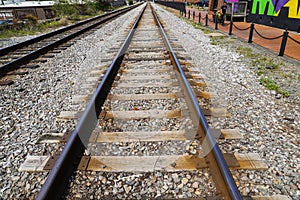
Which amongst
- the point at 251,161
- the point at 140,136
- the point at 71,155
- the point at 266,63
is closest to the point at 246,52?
the point at 266,63

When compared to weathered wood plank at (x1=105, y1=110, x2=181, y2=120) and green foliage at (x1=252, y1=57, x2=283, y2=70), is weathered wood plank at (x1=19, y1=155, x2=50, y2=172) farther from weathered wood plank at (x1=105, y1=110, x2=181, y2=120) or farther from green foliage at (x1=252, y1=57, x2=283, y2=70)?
green foliage at (x1=252, y1=57, x2=283, y2=70)

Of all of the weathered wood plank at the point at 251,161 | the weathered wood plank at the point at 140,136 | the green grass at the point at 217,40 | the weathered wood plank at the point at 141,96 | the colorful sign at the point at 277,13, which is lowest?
the weathered wood plank at the point at 251,161

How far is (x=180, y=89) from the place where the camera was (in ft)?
13.2

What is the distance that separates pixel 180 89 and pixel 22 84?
3.30 meters

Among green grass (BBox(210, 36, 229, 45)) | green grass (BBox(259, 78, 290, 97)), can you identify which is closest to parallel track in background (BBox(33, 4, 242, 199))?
green grass (BBox(259, 78, 290, 97))

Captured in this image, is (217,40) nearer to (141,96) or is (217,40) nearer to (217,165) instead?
(141,96)

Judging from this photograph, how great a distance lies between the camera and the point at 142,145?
8.62ft

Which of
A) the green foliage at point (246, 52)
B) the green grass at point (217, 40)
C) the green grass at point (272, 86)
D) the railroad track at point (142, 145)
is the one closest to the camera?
the railroad track at point (142, 145)

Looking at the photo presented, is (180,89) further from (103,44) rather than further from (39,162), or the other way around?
(103,44)

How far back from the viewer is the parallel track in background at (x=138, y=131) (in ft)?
6.81

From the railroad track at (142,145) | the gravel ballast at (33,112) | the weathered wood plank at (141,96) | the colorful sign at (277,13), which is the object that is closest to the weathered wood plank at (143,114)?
the railroad track at (142,145)

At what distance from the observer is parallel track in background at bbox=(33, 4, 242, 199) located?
2074 millimetres

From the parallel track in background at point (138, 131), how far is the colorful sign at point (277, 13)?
9.22m

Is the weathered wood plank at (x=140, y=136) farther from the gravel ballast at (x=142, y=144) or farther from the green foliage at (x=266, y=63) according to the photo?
the green foliage at (x=266, y=63)
